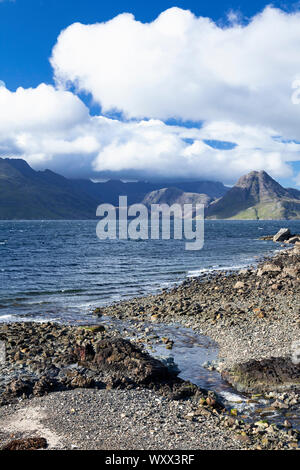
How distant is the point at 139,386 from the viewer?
1650 centimetres

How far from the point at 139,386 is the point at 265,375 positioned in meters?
5.90

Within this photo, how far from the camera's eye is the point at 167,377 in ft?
56.5

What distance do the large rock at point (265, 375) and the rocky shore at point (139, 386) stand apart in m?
0.05

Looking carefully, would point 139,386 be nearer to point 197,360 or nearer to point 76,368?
point 76,368

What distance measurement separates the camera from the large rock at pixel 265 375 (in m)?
16.1

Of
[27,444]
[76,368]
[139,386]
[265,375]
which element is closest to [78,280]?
[76,368]

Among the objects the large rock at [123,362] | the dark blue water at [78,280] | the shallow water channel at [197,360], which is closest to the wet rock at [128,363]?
the large rock at [123,362]

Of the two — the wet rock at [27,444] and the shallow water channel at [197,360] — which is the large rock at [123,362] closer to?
the shallow water channel at [197,360]

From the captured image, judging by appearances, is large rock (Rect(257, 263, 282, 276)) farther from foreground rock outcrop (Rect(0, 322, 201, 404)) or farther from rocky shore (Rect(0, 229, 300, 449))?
foreground rock outcrop (Rect(0, 322, 201, 404))

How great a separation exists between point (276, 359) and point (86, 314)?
61.1ft

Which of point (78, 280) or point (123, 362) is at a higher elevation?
point (123, 362)

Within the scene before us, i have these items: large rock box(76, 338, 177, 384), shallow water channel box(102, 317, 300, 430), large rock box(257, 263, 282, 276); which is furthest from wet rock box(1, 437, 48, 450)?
large rock box(257, 263, 282, 276)
